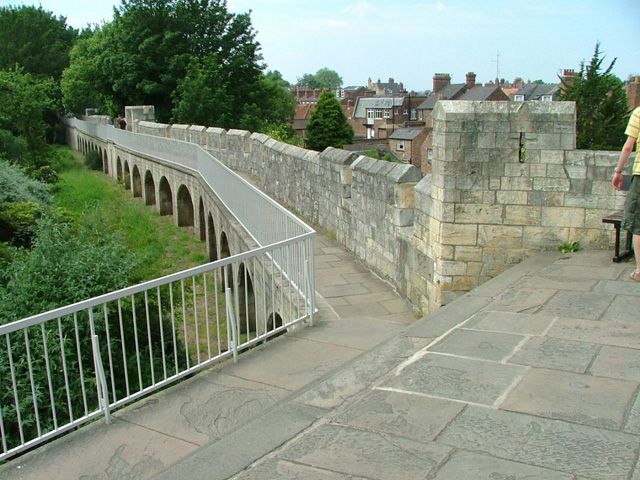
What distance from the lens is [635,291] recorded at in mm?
5715

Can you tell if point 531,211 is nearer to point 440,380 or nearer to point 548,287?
point 548,287

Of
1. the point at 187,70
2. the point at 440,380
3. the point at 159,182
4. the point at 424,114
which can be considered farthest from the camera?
the point at 424,114

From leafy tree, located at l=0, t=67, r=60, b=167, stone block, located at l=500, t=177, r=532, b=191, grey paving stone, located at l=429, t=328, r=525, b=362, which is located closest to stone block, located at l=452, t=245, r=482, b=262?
stone block, located at l=500, t=177, r=532, b=191

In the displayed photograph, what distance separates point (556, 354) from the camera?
14.8ft

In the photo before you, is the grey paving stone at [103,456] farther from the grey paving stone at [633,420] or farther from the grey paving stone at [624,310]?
the grey paving stone at [624,310]

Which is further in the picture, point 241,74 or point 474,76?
point 474,76

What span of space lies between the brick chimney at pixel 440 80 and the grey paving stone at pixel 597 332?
67.2m

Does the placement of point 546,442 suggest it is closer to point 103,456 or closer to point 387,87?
point 103,456

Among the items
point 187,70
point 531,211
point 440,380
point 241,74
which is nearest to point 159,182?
point 187,70

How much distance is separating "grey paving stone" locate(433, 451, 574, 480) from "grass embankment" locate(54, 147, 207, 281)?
370 inches

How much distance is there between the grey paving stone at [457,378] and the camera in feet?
13.0

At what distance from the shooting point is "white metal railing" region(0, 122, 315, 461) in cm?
423

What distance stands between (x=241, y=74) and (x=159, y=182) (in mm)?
11487

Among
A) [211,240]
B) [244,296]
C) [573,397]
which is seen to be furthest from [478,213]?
[211,240]
